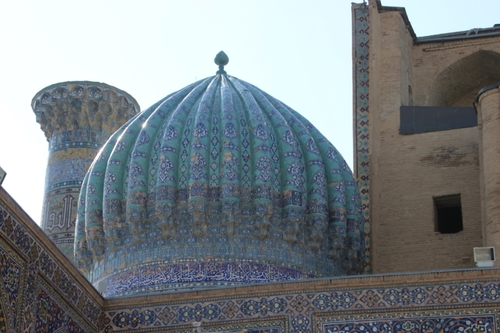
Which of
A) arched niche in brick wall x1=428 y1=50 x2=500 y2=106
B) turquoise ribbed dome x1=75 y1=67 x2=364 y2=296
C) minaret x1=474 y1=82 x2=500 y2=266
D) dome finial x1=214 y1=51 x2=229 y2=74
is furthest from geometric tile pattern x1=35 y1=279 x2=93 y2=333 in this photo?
arched niche in brick wall x1=428 y1=50 x2=500 y2=106

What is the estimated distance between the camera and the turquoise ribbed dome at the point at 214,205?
8.55m

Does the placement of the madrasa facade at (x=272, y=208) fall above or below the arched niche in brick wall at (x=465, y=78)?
below

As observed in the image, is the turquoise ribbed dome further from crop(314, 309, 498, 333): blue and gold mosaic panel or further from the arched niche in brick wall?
the arched niche in brick wall

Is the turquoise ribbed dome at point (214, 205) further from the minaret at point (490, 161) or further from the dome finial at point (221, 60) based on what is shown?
the minaret at point (490, 161)

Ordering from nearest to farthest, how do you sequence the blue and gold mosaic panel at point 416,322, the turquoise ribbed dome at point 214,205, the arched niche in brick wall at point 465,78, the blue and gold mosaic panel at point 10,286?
the blue and gold mosaic panel at point 10,286 → the blue and gold mosaic panel at point 416,322 → the turquoise ribbed dome at point 214,205 → the arched niche in brick wall at point 465,78

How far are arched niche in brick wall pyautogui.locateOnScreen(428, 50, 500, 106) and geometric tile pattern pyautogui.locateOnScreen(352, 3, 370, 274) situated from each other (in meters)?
1.05

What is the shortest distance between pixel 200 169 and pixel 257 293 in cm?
144

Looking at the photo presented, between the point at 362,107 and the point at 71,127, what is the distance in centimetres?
286

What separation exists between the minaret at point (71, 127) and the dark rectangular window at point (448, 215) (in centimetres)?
329

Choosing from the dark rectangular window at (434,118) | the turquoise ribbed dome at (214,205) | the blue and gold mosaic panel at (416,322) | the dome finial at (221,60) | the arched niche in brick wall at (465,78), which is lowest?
the blue and gold mosaic panel at (416,322)

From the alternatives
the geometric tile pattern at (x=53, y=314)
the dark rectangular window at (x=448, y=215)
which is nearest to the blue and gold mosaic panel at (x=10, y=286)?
the geometric tile pattern at (x=53, y=314)

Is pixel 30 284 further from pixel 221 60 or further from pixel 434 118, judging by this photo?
pixel 434 118

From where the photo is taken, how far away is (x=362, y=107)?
10875 mm

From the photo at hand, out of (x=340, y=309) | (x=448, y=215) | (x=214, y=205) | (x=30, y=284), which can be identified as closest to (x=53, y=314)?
(x=30, y=284)
